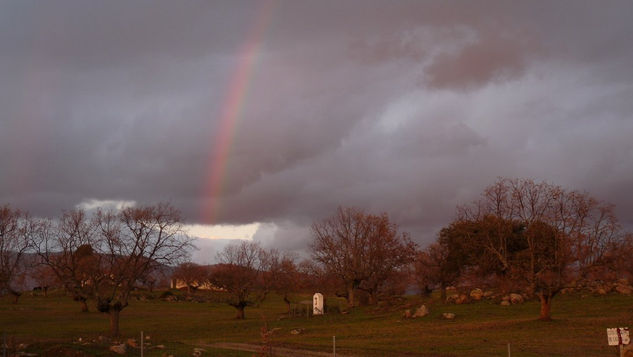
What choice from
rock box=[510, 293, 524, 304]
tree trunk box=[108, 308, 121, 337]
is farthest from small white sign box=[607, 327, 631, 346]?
rock box=[510, 293, 524, 304]

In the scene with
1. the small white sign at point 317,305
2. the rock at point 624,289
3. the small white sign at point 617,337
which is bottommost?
the small white sign at point 317,305

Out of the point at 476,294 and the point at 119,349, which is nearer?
Answer: the point at 119,349

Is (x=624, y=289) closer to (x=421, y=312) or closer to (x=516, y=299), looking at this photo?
(x=516, y=299)

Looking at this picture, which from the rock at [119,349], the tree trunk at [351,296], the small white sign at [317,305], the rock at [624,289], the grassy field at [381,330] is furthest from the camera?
the tree trunk at [351,296]

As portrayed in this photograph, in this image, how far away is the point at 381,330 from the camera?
4238cm

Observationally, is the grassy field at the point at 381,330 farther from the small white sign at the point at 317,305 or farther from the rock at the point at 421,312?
the small white sign at the point at 317,305

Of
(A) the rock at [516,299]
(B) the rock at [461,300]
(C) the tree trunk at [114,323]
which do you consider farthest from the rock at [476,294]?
(C) the tree trunk at [114,323]

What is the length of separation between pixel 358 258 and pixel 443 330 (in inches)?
1116

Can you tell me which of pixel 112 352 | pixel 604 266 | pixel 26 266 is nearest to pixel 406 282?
pixel 604 266

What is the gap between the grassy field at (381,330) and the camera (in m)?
28.5

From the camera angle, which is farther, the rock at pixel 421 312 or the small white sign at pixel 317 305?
the small white sign at pixel 317 305

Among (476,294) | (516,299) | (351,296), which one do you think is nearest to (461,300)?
(476,294)

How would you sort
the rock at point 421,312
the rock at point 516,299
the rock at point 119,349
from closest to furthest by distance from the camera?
the rock at point 119,349 < the rock at point 421,312 < the rock at point 516,299

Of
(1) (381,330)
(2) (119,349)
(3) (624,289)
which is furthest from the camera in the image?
(3) (624,289)
